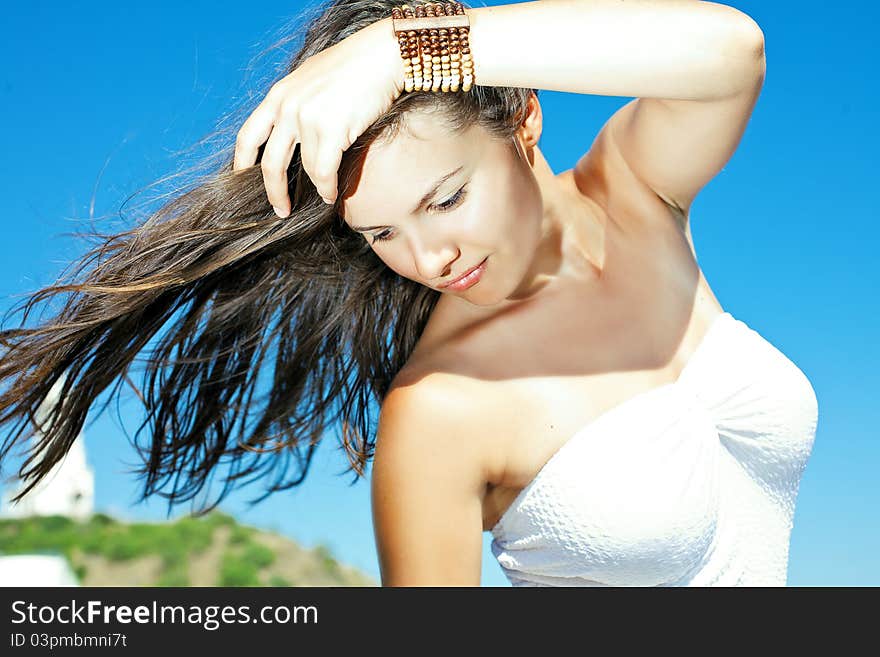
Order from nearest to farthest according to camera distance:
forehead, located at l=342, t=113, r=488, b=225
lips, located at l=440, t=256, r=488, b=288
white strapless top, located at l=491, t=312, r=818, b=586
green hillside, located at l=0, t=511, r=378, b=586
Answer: forehead, located at l=342, t=113, r=488, b=225
lips, located at l=440, t=256, r=488, b=288
white strapless top, located at l=491, t=312, r=818, b=586
green hillside, located at l=0, t=511, r=378, b=586

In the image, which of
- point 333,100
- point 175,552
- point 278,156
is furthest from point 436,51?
point 175,552

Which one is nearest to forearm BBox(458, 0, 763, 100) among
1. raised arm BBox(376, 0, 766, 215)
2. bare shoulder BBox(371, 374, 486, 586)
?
raised arm BBox(376, 0, 766, 215)

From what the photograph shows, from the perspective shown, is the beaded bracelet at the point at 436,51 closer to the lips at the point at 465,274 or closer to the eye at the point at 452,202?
the eye at the point at 452,202

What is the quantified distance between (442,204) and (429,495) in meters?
0.58

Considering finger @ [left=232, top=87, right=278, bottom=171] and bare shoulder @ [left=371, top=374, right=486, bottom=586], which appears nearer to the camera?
finger @ [left=232, top=87, right=278, bottom=171]

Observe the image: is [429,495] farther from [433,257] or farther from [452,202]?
[452,202]

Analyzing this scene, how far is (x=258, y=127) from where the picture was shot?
1.56 meters

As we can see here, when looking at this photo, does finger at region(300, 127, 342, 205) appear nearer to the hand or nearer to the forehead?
the hand

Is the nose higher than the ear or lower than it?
lower

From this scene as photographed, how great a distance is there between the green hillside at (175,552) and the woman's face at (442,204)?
8425mm

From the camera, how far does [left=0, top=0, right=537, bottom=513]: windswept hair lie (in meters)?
1.87

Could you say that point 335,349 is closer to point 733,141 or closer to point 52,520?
point 733,141

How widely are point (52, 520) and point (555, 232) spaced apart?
9.40m

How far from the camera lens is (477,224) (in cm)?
168
